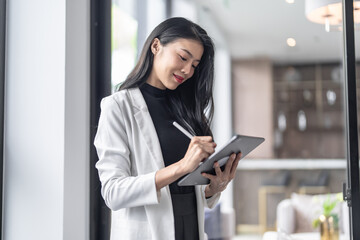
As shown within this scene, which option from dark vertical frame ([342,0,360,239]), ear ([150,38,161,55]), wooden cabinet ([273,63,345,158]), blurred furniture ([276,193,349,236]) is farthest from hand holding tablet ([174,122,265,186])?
wooden cabinet ([273,63,345,158])

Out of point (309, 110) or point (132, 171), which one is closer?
point (132, 171)

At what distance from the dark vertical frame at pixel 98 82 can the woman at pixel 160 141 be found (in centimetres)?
40

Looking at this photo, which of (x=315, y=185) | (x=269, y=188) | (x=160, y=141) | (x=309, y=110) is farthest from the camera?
(x=309, y=110)

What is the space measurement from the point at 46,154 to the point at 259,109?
4.90 metres

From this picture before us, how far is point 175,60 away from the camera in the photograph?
1.36 m

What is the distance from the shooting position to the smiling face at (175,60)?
1.37 metres

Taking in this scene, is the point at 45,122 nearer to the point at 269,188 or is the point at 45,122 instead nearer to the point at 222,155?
the point at 222,155

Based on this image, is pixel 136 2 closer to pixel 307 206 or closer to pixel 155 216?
pixel 155 216

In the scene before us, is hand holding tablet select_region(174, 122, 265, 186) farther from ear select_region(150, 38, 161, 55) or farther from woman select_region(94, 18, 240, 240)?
ear select_region(150, 38, 161, 55)

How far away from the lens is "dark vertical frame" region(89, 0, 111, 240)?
1.76 meters

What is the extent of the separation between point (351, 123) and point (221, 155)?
662 mm

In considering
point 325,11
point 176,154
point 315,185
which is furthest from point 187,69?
point 315,185

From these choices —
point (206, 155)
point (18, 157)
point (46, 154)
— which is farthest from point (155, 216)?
point (18, 157)

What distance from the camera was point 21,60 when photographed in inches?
66.6
